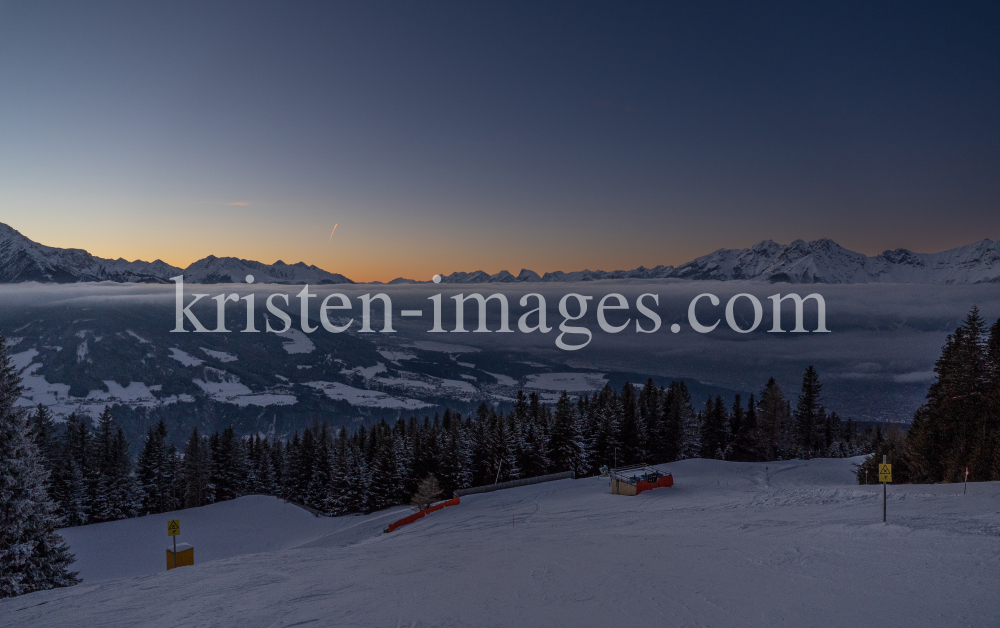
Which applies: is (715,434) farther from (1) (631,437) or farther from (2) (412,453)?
(2) (412,453)

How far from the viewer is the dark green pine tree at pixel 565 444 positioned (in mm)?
53250

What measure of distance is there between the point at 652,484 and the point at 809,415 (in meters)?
40.8

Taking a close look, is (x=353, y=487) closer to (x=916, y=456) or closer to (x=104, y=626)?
(x=104, y=626)

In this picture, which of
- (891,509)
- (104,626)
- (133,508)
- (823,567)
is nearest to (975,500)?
(891,509)

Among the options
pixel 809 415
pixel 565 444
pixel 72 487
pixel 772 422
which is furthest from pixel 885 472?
pixel 72 487

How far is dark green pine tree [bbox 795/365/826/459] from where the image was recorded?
204 feet

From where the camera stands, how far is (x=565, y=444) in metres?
53.5

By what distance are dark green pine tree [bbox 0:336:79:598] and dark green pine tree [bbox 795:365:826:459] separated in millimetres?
70837

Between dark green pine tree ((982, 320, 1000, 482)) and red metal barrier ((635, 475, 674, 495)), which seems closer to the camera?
dark green pine tree ((982, 320, 1000, 482))

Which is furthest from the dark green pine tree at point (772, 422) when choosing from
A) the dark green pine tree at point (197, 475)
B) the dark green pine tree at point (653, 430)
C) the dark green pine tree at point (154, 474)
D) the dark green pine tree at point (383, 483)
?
the dark green pine tree at point (154, 474)

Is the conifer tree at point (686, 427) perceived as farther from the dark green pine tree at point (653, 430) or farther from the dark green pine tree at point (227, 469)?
the dark green pine tree at point (227, 469)

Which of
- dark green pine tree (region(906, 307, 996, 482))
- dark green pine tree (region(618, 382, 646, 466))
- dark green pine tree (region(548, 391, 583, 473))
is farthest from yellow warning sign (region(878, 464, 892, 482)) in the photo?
dark green pine tree (region(618, 382, 646, 466))

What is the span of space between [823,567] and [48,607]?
18874 mm

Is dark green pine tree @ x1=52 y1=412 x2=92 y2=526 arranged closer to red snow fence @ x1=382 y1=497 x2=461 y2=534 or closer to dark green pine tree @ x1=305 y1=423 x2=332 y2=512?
dark green pine tree @ x1=305 y1=423 x2=332 y2=512
